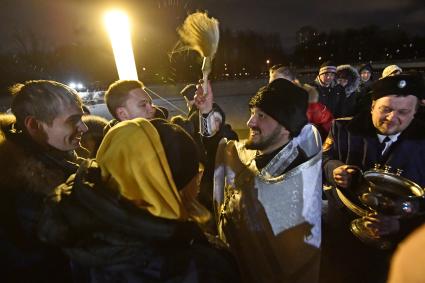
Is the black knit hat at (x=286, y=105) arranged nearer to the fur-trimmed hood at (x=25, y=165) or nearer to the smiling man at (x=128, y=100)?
A: the smiling man at (x=128, y=100)

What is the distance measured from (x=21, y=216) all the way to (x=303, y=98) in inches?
85.0

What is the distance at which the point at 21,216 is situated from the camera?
1.65 meters

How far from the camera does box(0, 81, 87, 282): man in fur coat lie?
1.66 meters

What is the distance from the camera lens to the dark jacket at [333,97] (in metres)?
6.11

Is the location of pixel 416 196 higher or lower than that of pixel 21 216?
lower

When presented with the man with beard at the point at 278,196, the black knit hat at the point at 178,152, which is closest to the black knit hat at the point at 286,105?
the man with beard at the point at 278,196

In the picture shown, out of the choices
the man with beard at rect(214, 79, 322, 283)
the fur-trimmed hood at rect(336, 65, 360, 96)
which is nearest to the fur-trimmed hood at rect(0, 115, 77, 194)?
the man with beard at rect(214, 79, 322, 283)

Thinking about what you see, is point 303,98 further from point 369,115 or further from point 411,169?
point 411,169

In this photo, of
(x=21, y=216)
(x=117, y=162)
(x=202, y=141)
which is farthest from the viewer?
(x=202, y=141)

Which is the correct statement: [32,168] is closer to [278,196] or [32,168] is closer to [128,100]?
[128,100]

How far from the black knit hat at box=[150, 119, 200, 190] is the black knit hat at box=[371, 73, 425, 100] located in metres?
1.82

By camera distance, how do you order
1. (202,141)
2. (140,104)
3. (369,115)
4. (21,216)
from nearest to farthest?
(21,216)
(369,115)
(140,104)
(202,141)

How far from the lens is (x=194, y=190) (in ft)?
4.98

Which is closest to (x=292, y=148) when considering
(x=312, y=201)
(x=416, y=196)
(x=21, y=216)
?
(x=312, y=201)
